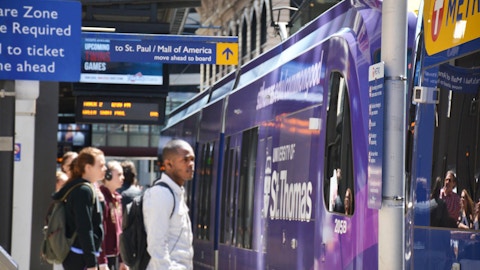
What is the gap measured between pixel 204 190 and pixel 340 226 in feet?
29.4

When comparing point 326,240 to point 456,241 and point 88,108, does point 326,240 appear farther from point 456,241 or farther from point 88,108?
point 88,108

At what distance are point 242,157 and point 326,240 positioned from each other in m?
4.55

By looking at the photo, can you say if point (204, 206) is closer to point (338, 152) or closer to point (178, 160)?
point (338, 152)

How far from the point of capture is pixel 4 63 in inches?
360

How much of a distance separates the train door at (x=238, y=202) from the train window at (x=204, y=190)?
4.62 ft

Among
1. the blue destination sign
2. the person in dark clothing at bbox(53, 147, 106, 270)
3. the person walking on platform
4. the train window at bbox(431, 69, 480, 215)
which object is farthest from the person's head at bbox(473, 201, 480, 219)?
the person walking on platform

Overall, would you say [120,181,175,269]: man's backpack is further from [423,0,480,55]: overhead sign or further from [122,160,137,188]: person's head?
[122,160,137,188]: person's head

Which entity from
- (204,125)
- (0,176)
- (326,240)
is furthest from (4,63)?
(204,125)

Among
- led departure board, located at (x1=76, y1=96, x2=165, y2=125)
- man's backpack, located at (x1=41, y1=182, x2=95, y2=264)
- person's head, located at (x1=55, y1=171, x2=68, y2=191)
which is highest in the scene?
Result: led departure board, located at (x1=76, y1=96, x2=165, y2=125)

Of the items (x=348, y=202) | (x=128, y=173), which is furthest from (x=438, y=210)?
(x=128, y=173)

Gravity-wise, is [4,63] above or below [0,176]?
above

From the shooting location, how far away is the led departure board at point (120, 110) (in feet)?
74.7

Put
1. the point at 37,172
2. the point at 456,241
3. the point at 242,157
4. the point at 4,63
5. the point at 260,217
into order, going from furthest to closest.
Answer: the point at 37,172, the point at 242,157, the point at 260,217, the point at 4,63, the point at 456,241

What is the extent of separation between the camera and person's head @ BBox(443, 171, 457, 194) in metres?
6.75
